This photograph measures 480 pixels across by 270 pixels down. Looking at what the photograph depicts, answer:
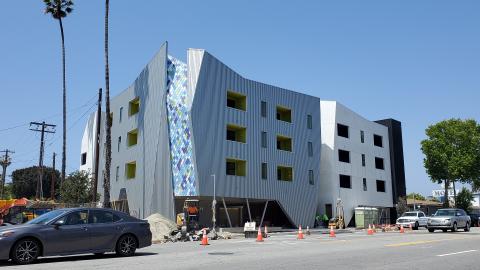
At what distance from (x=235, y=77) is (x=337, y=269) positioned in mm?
29783

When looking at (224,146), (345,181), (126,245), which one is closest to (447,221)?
(224,146)

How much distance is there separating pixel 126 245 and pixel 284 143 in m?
30.9

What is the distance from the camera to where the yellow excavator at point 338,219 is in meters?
44.1

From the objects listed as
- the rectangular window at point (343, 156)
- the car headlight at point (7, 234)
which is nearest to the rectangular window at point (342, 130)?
the rectangular window at point (343, 156)

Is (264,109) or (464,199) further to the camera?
(464,199)

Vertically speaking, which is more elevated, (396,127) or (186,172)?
(396,127)

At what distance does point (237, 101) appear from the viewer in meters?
40.8

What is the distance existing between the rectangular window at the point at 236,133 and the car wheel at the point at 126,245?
24.6 m

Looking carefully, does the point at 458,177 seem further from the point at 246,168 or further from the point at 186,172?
the point at 186,172

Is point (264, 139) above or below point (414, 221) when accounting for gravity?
above

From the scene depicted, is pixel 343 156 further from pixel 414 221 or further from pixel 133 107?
pixel 133 107

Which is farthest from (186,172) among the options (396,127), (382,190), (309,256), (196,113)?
(396,127)

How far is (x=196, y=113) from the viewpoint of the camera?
35281 millimetres

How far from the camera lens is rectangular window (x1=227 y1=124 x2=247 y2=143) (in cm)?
3928
